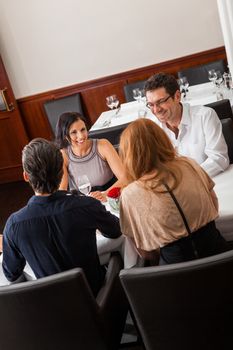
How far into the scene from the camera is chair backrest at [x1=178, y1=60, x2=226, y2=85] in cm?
454

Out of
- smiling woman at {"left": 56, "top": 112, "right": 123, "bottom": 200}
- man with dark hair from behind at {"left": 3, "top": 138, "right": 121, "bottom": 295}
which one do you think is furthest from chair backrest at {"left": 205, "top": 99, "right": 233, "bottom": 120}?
man with dark hair from behind at {"left": 3, "top": 138, "right": 121, "bottom": 295}

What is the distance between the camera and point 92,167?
9.50ft

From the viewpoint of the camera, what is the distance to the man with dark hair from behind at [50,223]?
5.98 ft

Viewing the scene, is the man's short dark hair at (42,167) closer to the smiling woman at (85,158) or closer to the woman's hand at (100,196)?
the woman's hand at (100,196)

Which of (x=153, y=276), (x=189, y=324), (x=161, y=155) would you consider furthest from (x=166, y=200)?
(x=189, y=324)

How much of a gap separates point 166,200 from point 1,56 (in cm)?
426

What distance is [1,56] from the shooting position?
5.43 m

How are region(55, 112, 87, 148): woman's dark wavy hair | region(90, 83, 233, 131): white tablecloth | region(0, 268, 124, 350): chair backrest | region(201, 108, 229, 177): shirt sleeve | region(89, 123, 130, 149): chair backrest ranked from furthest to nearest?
region(90, 83, 233, 131): white tablecloth, region(89, 123, 130, 149): chair backrest, region(55, 112, 87, 148): woman's dark wavy hair, region(201, 108, 229, 177): shirt sleeve, region(0, 268, 124, 350): chair backrest

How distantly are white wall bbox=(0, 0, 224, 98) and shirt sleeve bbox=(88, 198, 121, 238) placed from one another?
3624mm

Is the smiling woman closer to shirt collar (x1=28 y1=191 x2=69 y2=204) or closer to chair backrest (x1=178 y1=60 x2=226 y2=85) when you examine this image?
shirt collar (x1=28 y1=191 x2=69 y2=204)

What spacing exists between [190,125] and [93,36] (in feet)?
10.1

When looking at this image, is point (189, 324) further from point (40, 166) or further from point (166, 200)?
point (40, 166)

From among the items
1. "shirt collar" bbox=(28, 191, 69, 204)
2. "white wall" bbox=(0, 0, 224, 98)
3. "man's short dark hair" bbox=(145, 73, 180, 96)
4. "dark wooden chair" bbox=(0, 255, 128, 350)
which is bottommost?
"dark wooden chair" bbox=(0, 255, 128, 350)

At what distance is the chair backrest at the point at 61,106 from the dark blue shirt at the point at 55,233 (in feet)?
11.4
